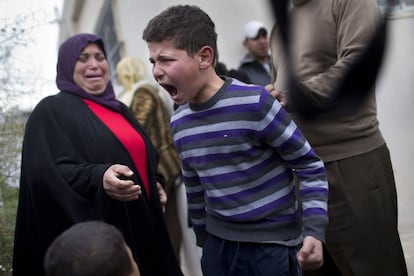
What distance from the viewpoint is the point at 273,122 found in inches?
63.1

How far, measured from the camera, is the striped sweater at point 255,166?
1.61 metres

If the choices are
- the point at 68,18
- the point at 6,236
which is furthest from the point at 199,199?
the point at 68,18

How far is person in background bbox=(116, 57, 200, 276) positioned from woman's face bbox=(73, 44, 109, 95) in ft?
3.97

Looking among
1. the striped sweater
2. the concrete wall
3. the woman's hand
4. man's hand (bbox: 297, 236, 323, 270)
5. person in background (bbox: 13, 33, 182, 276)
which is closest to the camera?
man's hand (bbox: 297, 236, 323, 270)

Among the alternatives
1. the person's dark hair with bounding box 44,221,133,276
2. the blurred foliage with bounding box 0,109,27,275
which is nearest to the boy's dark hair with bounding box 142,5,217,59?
the person's dark hair with bounding box 44,221,133,276

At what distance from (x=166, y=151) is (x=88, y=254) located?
2306 mm

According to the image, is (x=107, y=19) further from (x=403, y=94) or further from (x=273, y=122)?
(x=273, y=122)

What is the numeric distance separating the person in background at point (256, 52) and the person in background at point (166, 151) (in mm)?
671

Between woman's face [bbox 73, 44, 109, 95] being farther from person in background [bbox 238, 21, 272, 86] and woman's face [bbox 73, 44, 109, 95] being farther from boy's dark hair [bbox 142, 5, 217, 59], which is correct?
person in background [bbox 238, 21, 272, 86]

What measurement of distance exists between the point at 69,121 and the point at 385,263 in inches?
56.2

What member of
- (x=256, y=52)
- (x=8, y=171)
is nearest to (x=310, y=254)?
(x=8, y=171)

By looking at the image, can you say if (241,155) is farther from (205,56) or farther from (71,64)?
(71,64)

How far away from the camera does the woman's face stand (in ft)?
7.72

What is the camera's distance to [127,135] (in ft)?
7.64
